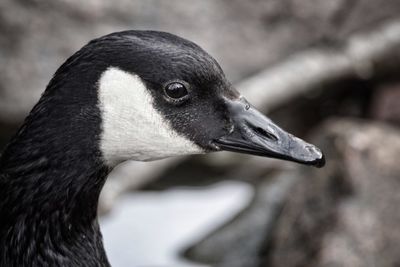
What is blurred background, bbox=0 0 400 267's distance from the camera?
5.20m

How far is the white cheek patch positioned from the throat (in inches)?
3.3

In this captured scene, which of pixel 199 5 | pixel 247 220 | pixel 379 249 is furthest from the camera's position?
pixel 199 5

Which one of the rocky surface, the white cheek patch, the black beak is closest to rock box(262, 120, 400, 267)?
the rocky surface

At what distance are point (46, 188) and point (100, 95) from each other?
0.38 meters

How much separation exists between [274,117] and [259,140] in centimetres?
372

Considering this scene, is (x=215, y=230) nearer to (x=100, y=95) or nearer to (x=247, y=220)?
(x=247, y=220)

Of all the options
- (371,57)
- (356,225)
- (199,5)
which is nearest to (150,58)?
(356,225)

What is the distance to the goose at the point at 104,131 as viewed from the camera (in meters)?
3.00

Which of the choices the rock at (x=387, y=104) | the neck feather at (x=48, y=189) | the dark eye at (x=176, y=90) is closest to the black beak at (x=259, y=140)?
the dark eye at (x=176, y=90)

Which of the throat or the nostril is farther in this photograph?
the nostril

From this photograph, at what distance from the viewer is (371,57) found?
6801 mm

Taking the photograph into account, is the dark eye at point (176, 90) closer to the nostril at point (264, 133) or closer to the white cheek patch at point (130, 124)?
the white cheek patch at point (130, 124)

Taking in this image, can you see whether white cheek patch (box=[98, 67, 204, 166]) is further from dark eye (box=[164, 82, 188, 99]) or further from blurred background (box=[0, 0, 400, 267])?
blurred background (box=[0, 0, 400, 267])

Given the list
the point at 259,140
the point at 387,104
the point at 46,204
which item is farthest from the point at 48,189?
the point at 387,104
